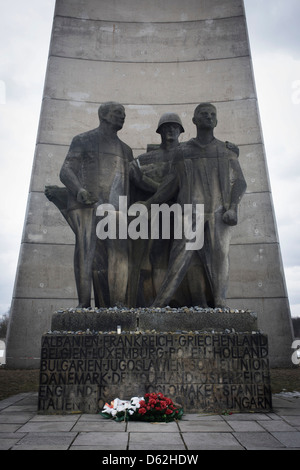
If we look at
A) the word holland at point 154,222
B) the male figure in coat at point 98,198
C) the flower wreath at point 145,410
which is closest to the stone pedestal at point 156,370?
the flower wreath at point 145,410

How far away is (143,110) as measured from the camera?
35.1 ft

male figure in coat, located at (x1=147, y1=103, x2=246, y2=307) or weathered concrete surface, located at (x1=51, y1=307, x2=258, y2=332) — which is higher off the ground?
male figure in coat, located at (x1=147, y1=103, x2=246, y2=307)

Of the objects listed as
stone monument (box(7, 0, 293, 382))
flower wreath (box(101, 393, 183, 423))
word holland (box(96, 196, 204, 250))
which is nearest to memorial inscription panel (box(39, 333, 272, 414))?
flower wreath (box(101, 393, 183, 423))

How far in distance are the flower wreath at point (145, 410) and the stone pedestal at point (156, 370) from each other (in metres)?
0.28

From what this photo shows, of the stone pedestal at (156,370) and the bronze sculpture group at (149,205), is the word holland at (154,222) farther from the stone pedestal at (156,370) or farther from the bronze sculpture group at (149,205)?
the stone pedestal at (156,370)

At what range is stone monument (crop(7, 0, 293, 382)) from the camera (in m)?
9.18

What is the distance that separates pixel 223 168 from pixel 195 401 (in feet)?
9.62

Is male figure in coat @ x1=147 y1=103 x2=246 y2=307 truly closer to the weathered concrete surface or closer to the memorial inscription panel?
the weathered concrete surface

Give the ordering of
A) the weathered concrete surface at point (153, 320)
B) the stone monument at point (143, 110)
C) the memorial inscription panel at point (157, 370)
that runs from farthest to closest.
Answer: the stone monument at point (143, 110), the weathered concrete surface at point (153, 320), the memorial inscription panel at point (157, 370)

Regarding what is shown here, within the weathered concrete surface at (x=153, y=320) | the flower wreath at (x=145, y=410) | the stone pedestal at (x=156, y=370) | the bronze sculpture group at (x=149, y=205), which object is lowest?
the flower wreath at (x=145, y=410)

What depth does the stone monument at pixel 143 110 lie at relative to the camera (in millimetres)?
9180

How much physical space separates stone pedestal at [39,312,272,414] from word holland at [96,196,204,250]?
130 cm
